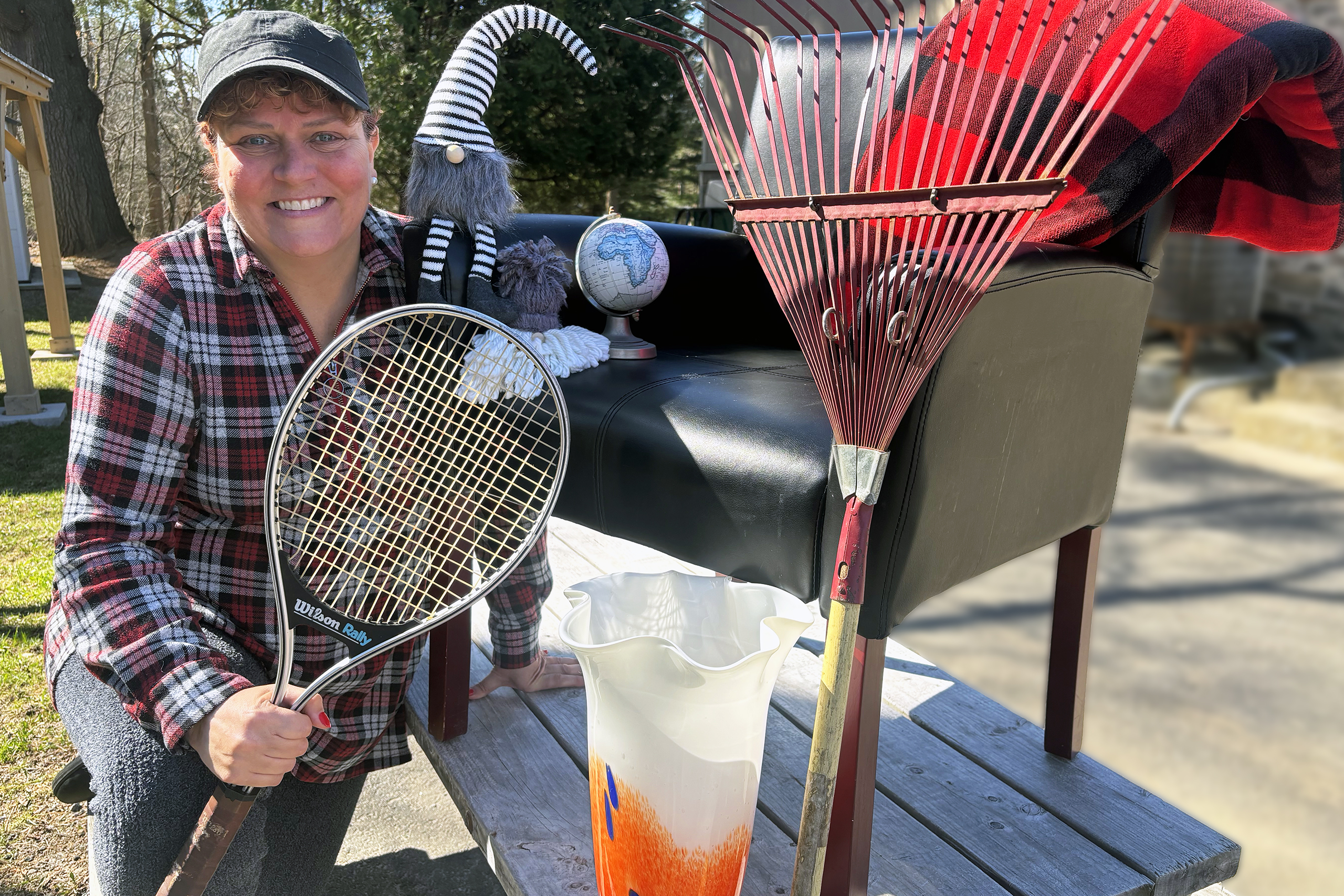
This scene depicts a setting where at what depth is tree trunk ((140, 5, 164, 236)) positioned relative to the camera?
9.24 meters

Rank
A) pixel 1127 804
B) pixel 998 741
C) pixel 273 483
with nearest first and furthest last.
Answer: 1. pixel 273 483
2. pixel 1127 804
3. pixel 998 741

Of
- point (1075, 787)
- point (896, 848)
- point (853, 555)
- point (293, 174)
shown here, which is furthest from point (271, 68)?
point (1075, 787)

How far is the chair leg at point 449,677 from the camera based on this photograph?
1471 mm

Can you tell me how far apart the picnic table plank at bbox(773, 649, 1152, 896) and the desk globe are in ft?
2.32

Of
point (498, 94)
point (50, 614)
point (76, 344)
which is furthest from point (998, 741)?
point (498, 94)

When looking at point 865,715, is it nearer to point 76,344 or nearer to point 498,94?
point 76,344

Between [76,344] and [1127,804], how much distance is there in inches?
221

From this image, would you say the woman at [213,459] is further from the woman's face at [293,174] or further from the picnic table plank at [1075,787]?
the picnic table plank at [1075,787]

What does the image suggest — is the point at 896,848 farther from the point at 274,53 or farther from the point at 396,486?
the point at 274,53

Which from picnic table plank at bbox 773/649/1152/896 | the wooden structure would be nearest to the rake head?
picnic table plank at bbox 773/649/1152/896

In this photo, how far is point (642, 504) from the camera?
1.21 meters

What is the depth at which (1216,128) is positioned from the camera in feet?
3.35

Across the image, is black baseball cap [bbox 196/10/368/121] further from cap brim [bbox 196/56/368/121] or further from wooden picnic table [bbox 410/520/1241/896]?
wooden picnic table [bbox 410/520/1241/896]

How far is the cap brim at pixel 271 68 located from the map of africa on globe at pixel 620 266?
48 cm
